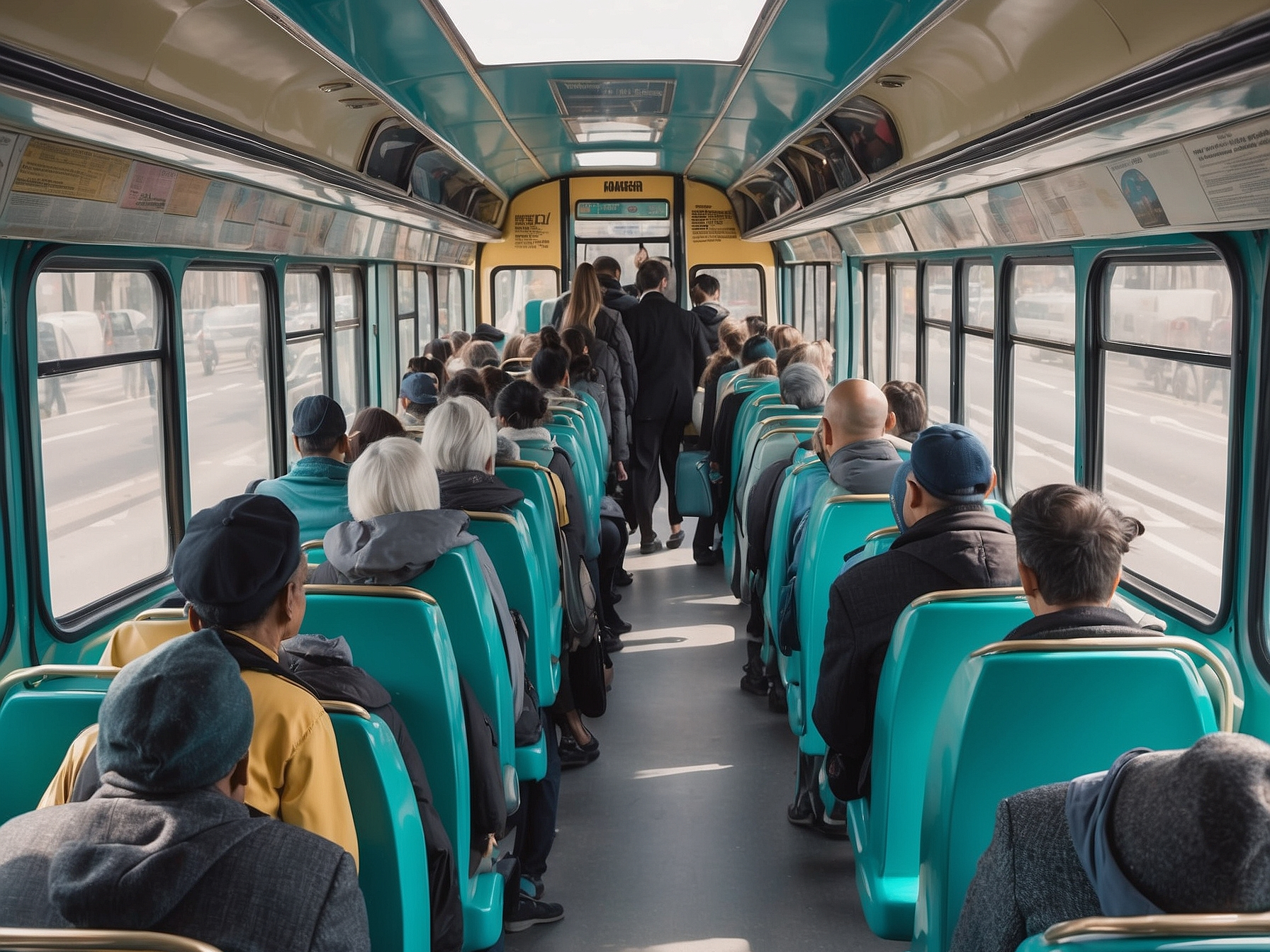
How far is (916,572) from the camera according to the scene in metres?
2.76

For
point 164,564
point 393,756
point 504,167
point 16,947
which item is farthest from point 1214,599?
point 504,167

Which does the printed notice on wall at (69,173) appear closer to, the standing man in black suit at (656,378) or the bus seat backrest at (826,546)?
the bus seat backrest at (826,546)

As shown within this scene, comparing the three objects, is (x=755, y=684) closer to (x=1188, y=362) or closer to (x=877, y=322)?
(x=1188, y=362)

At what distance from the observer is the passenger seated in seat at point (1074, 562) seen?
215cm

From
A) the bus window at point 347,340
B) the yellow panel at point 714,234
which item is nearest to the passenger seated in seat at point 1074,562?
the bus window at point 347,340

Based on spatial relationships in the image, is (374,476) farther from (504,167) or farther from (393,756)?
(504,167)

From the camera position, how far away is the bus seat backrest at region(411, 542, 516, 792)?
9.52ft

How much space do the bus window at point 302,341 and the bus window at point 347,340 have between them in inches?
6.7

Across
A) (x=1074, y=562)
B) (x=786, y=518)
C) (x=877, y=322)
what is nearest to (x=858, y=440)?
(x=786, y=518)

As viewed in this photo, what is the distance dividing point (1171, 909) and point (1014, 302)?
457 centimetres

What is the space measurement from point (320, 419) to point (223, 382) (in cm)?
192

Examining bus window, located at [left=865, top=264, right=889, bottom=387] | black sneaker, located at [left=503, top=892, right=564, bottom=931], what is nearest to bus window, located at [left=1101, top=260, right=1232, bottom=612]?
black sneaker, located at [left=503, top=892, right=564, bottom=931]

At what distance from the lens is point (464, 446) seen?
3.82 meters

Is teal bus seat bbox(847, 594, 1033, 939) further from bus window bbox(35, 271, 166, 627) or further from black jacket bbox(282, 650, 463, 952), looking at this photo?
bus window bbox(35, 271, 166, 627)
